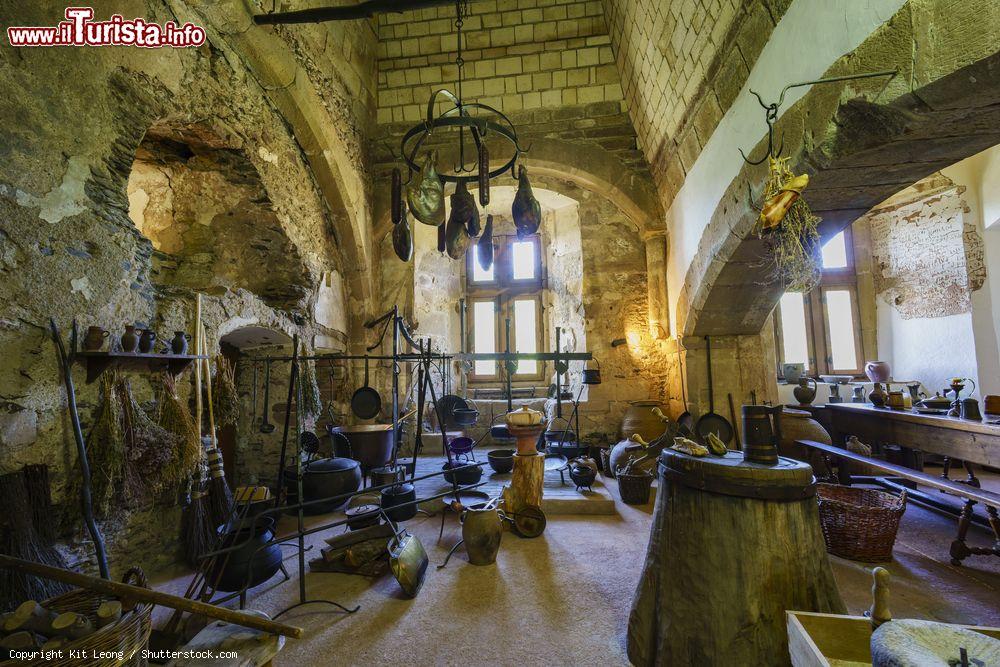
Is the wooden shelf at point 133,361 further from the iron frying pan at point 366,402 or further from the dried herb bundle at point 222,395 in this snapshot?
the iron frying pan at point 366,402

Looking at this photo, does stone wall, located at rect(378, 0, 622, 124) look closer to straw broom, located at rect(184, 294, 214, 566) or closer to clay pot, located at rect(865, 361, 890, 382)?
clay pot, located at rect(865, 361, 890, 382)

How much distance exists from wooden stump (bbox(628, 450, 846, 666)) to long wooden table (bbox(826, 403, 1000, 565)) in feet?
7.16

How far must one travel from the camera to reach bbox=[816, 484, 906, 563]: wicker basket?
265 cm

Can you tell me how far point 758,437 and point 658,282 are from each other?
422 centimetres

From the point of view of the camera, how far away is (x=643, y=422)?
5047 millimetres

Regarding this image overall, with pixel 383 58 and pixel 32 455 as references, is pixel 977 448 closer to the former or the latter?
pixel 32 455

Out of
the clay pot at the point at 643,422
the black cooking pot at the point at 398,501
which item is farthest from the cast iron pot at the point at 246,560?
the clay pot at the point at 643,422

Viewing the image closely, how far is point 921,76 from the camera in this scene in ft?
5.29

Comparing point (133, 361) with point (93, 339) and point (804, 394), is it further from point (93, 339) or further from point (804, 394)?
point (804, 394)

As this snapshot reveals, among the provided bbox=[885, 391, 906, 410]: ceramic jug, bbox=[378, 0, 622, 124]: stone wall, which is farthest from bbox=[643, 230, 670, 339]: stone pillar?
bbox=[885, 391, 906, 410]: ceramic jug

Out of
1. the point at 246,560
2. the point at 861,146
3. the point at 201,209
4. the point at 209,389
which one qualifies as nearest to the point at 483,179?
the point at 861,146

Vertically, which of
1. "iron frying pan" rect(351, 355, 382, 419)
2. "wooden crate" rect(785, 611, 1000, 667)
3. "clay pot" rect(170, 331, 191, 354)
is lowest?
"wooden crate" rect(785, 611, 1000, 667)

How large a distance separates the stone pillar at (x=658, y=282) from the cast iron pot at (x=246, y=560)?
188 inches

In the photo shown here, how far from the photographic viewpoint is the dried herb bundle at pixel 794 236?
2340 mm
